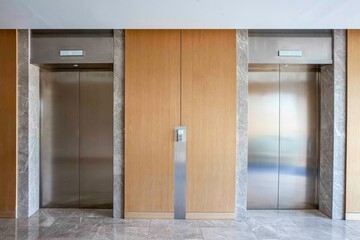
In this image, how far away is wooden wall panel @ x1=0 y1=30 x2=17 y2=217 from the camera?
450 cm

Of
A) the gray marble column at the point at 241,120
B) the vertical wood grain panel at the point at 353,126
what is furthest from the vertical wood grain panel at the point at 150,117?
the vertical wood grain panel at the point at 353,126

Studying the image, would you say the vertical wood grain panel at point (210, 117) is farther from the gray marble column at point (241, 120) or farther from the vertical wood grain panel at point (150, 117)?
the vertical wood grain panel at point (150, 117)

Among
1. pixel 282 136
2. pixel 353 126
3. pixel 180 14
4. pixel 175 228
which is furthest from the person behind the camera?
pixel 282 136

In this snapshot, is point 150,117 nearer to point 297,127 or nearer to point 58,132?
point 58,132

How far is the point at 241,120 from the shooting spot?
4508 millimetres

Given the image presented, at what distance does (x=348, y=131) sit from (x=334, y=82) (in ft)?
2.84

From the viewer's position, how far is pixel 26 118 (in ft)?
14.8

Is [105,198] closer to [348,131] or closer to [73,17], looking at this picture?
[73,17]

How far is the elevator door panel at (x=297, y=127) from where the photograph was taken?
16.4 feet

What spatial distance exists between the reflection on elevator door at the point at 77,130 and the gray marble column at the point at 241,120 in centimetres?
236

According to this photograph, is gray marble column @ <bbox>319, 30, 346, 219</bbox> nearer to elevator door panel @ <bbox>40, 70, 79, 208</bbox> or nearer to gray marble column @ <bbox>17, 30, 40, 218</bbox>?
elevator door panel @ <bbox>40, 70, 79, 208</bbox>

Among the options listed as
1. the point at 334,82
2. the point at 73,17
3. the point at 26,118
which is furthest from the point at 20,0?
the point at 334,82

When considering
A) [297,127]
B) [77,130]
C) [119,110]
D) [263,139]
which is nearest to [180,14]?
[119,110]

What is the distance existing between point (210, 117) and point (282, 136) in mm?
1557
